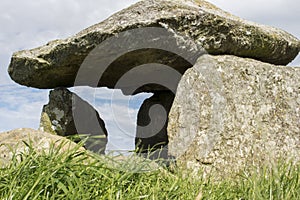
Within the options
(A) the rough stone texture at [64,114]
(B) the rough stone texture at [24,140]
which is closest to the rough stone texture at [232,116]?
(B) the rough stone texture at [24,140]

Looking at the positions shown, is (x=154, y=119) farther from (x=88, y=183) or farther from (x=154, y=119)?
(x=88, y=183)

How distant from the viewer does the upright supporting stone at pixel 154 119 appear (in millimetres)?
8188

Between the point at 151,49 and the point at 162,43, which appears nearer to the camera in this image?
the point at 162,43

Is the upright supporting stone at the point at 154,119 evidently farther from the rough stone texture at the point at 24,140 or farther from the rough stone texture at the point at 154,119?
the rough stone texture at the point at 24,140

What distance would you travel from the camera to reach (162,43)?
21.0 feet

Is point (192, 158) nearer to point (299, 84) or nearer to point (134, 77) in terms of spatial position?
point (299, 84)

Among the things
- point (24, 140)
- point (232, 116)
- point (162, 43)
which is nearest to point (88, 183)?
point (24, 140)

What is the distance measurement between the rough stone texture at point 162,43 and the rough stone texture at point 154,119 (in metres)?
0.93

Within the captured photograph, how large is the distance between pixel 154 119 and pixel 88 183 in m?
5.26

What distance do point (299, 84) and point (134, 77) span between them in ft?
8.86

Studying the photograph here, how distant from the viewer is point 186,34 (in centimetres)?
635

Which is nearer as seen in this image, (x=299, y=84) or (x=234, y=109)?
(x=234, y=109)

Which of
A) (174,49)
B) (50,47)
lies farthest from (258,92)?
(50,47)

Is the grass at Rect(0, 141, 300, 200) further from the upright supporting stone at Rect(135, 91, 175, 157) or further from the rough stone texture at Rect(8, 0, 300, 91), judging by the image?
the upright supporting stone at Rect(135, 91, 175, 157)
